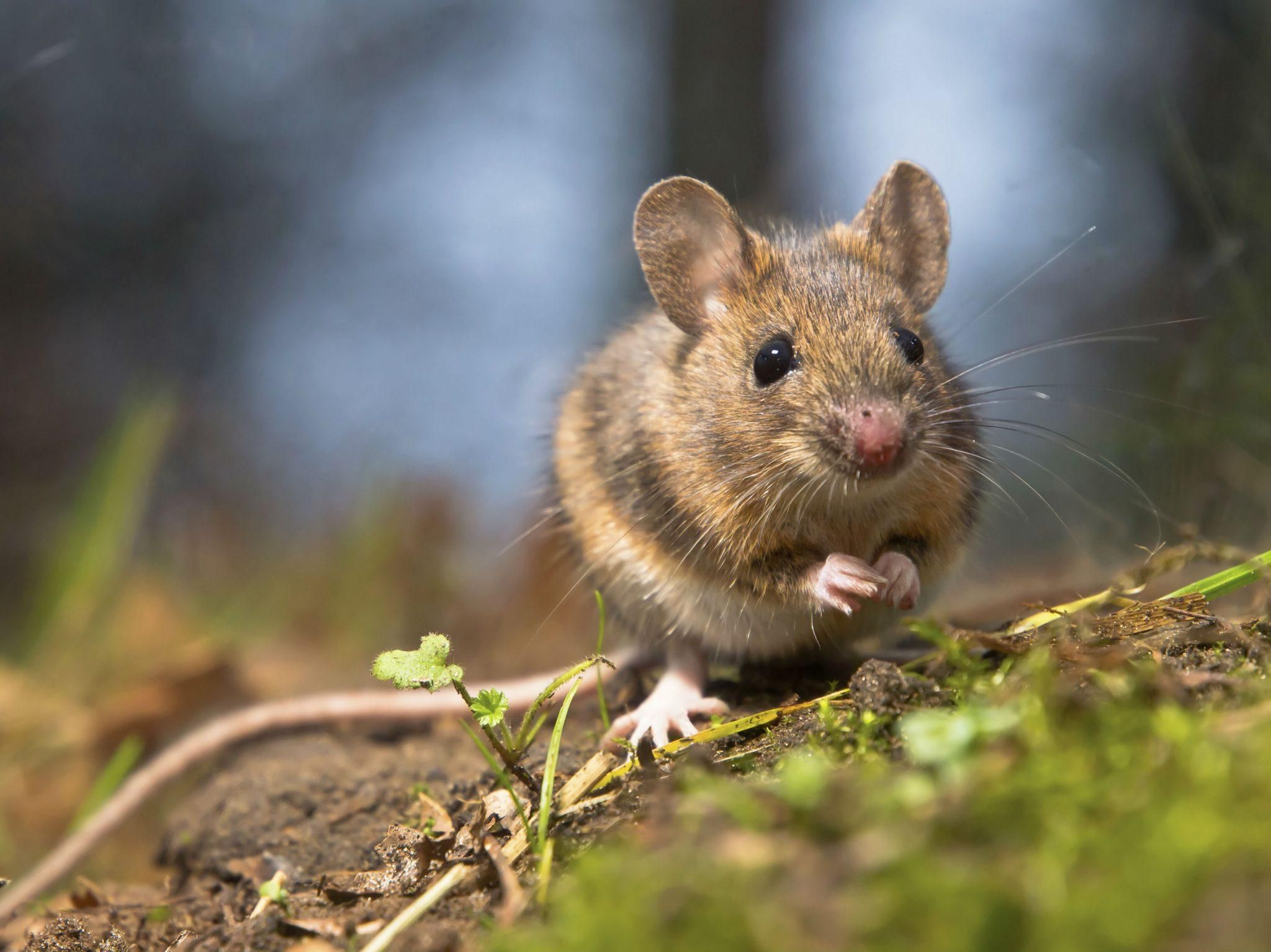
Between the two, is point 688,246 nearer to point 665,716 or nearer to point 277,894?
point 665,716

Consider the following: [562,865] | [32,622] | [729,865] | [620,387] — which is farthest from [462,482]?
[729,865]

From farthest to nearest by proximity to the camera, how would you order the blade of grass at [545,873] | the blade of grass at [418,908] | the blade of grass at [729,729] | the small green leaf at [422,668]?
1. the blade of grass at [729,729]
2. the small green leaf at [422,668]
3. the blade of grass at [418,908]
4. the blade of grass at [545,873]

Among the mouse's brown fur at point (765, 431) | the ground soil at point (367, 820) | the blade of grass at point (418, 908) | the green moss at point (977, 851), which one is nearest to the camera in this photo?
the green moss at point (977, 851)

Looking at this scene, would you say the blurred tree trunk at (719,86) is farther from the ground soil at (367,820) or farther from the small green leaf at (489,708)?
the small green leaf at (489,708)

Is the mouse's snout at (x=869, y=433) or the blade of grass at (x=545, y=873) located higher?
the mouse's snout at (x=869, y=433)

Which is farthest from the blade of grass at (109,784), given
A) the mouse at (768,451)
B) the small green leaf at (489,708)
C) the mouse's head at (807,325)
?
the mouse's head at (807,325)

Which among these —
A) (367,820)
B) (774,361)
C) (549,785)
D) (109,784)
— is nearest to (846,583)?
(774,361)

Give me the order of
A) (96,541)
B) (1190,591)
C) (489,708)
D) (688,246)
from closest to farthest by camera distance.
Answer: (489,708), (1190,591), (688,246), (96,541)
